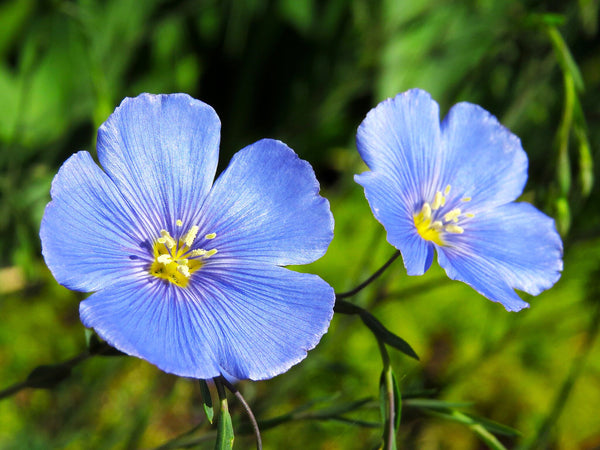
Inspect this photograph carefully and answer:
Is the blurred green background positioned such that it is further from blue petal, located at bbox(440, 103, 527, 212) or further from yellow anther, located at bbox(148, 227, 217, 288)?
yellow anther, located at bbox(148, 227, 217, 288)

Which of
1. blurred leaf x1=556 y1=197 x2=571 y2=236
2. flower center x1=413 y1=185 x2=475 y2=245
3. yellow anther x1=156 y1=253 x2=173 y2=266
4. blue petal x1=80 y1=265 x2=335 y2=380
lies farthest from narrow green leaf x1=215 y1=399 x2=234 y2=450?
blurred leaf x1=556 y1=197 x2=571 y2=236

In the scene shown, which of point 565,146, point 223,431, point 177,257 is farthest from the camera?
point 565,146

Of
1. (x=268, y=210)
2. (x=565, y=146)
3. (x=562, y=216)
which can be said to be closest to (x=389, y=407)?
(x=268, y=210)

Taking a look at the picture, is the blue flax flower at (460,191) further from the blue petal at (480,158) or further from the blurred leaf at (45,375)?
the blurred leaf at (45,375)

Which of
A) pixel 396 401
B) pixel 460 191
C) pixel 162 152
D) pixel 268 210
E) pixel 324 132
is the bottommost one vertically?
pixel 324 132

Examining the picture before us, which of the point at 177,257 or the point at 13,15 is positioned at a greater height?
the point at 13,15

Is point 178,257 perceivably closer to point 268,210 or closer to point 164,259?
point 164,259
